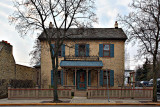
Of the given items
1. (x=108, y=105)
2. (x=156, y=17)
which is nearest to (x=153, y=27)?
(x=156, y=17)

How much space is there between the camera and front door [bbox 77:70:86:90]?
2575 cm

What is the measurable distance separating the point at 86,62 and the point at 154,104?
10.1 m

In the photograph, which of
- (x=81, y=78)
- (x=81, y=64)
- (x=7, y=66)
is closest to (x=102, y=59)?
(x=81, y=64)

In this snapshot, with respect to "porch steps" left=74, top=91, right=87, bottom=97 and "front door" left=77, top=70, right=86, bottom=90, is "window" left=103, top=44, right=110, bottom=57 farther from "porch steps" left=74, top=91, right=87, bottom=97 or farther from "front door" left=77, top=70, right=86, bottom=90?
"porch steps" left=74, top=91, right=87, bottom=97

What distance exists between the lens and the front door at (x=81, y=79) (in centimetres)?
2575

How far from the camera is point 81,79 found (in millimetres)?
25984

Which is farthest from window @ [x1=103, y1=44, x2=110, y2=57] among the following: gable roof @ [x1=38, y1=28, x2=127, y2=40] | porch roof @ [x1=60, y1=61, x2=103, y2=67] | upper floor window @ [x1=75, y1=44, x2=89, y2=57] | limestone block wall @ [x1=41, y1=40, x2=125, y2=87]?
upper floor window @ [x1=75, y1=44, x2=89, y2=57]

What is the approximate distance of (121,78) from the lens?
83.9 feet

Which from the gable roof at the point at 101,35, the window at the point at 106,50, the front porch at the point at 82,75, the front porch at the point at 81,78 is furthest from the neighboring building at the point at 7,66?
the window at the point at 106,50

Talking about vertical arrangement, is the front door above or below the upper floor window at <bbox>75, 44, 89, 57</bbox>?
below

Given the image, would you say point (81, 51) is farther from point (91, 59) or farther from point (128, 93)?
point (128, 93)

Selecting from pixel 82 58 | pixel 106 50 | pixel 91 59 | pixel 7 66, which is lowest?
pixel 7 66

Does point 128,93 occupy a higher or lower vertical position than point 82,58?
lower

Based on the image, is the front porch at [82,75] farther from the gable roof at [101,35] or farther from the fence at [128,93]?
the fence at [128,93]
